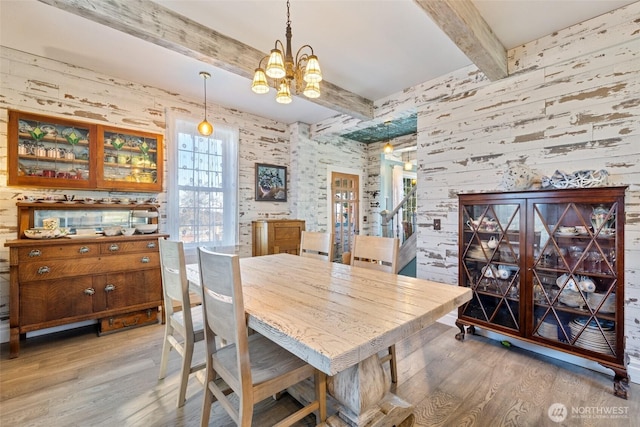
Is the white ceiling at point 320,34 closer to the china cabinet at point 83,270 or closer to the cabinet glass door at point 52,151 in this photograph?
the cabinet glass door at point 52,151

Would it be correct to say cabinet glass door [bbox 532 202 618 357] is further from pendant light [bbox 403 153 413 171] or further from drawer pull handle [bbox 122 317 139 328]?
pendant light [bbox 403 153 413 171]

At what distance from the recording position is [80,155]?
2.97 m

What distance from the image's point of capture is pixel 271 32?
7.85 ft

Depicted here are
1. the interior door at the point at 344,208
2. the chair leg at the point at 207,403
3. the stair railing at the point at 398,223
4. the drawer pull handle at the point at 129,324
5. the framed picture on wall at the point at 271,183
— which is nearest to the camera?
the chair leg at the point at 207,403

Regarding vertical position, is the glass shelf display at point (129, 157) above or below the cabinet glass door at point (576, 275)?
above

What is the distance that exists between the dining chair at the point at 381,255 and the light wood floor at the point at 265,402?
0.72 ft

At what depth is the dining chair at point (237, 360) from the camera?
1.16m

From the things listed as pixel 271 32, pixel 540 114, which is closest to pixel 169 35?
pixel 271 32

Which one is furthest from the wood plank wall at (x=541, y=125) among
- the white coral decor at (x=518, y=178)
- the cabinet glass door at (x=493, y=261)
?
the cabinet glass door at (x=493, y=261)

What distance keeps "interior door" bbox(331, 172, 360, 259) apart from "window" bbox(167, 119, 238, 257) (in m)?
2.07

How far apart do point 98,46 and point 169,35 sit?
40.6 inches

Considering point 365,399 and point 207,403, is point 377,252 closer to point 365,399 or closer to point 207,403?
point 365,399

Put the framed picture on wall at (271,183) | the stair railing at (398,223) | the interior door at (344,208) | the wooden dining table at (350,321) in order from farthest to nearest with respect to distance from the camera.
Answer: the interior door at (344,208), the stair railing at (398,223), the framed picture on wall at (271,183), the wooden dining table at (350,321)

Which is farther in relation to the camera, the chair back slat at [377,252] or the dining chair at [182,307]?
the chair back slat at [377,252]
